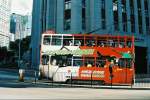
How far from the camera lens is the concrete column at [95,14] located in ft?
195

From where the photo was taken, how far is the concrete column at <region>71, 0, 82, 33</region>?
59.4 meters

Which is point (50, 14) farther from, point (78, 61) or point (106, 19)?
point (78, 61)

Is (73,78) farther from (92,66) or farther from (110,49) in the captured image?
(110,49)

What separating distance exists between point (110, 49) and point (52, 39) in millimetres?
4924

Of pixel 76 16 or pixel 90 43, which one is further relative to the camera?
pixel 76 16

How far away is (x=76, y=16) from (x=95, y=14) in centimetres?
319

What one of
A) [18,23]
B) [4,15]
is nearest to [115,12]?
[18,23]

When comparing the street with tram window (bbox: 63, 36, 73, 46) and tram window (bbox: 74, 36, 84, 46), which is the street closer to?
tram window (bbox: 74, 36, 84, 46)

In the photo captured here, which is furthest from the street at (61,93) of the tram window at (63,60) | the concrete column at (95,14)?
the concrete column at (95,14)

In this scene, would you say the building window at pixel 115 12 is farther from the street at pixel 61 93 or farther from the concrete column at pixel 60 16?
the street at pixel 61 93

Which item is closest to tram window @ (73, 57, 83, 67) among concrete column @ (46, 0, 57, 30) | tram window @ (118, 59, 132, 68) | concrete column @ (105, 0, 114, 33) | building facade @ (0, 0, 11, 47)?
tram window @ (118, 59, 132, 68)

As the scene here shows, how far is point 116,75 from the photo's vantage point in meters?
30.2

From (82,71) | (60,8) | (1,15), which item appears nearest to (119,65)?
(82,71)

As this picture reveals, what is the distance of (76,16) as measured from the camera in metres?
59.8
